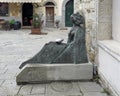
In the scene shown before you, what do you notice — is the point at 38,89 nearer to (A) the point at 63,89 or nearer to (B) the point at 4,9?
(A) the point at 63,89

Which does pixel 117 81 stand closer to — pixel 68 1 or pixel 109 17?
pixel 109 17

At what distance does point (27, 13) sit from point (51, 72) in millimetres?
19136

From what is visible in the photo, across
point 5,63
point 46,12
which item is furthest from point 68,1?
point 5,63

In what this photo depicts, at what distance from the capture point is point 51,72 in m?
6.32

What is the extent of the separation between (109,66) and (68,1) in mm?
19473

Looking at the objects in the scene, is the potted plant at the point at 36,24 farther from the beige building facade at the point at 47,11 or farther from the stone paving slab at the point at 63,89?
the stone paving slab at the point at 63,89

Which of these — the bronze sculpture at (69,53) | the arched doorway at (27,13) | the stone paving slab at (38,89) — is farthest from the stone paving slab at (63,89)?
the arched doorway at (27,13)

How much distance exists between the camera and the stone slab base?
20.6 feet

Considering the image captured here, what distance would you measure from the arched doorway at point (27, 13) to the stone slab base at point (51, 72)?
1885cm

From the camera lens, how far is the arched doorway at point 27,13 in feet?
81.7

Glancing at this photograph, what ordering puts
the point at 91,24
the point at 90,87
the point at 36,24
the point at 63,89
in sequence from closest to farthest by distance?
the point at 63,89 → the point at 90,87 → the point at 91,24 → the point at 36,24

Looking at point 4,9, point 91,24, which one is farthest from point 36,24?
point 91,24

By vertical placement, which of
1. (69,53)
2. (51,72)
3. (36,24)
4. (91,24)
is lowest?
(51,72)

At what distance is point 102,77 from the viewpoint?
20.2 ft
